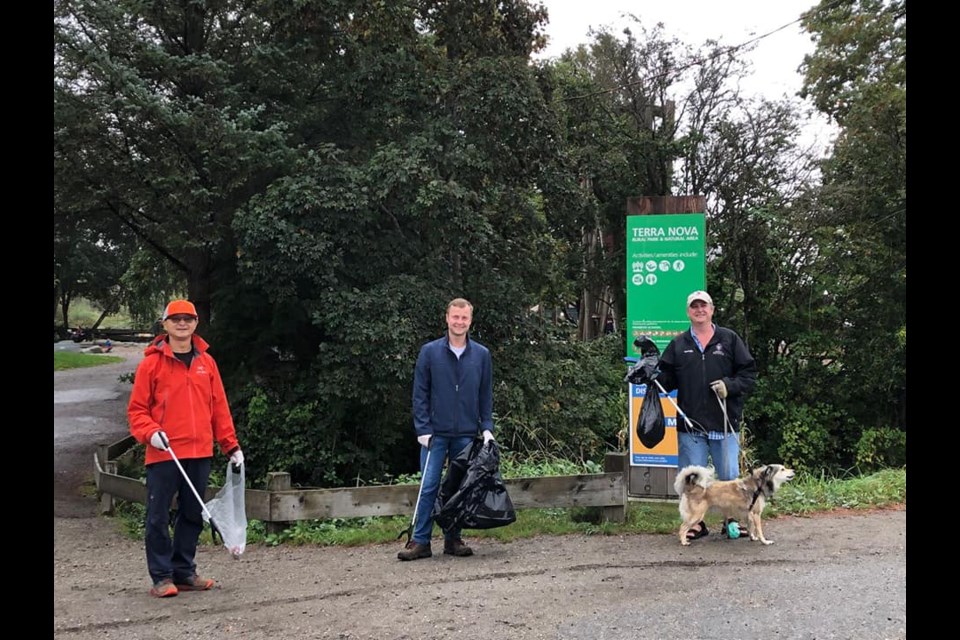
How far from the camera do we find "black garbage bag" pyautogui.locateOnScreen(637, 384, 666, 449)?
6363 mm

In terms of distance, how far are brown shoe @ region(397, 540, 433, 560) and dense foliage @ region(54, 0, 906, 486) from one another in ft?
15.5

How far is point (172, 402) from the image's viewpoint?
16.5 feet

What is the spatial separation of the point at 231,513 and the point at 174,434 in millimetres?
681

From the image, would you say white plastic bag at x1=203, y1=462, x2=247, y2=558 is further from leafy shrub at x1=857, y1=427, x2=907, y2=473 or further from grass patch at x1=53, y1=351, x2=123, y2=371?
grass patch at x1=53, y1=351, x2=123, y2=371

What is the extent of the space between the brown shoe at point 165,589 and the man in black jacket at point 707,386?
12.3 feet

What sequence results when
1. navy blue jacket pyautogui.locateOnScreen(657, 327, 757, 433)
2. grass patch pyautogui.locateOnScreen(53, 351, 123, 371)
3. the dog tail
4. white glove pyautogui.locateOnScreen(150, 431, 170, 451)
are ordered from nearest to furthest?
white glove pyautogui.locateOnScreen(150, 431, 170, 451) → the dog tail → navy blue jacket pyautogui.locateOnScreen(657, 327, 757, 433) → grass patch pyautogui.locateOnScreen(53, 351, 123, 371)

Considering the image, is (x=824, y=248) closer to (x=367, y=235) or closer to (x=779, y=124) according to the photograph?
(x=779, y=124)

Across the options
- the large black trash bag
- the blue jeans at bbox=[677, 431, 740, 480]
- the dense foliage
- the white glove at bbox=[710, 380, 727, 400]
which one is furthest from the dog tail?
the dense foliage

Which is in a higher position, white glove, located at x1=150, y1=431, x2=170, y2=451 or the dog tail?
white glove, located at x1=150, y1=431, x2=170, y2=451

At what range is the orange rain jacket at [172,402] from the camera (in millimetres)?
4914

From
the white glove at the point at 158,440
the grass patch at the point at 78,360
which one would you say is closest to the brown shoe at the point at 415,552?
the white glove at the point at 158,440

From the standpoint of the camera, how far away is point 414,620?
14.5 ft

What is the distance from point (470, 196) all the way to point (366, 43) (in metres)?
3.22

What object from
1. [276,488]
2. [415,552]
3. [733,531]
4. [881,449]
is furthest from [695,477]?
[881,449]
